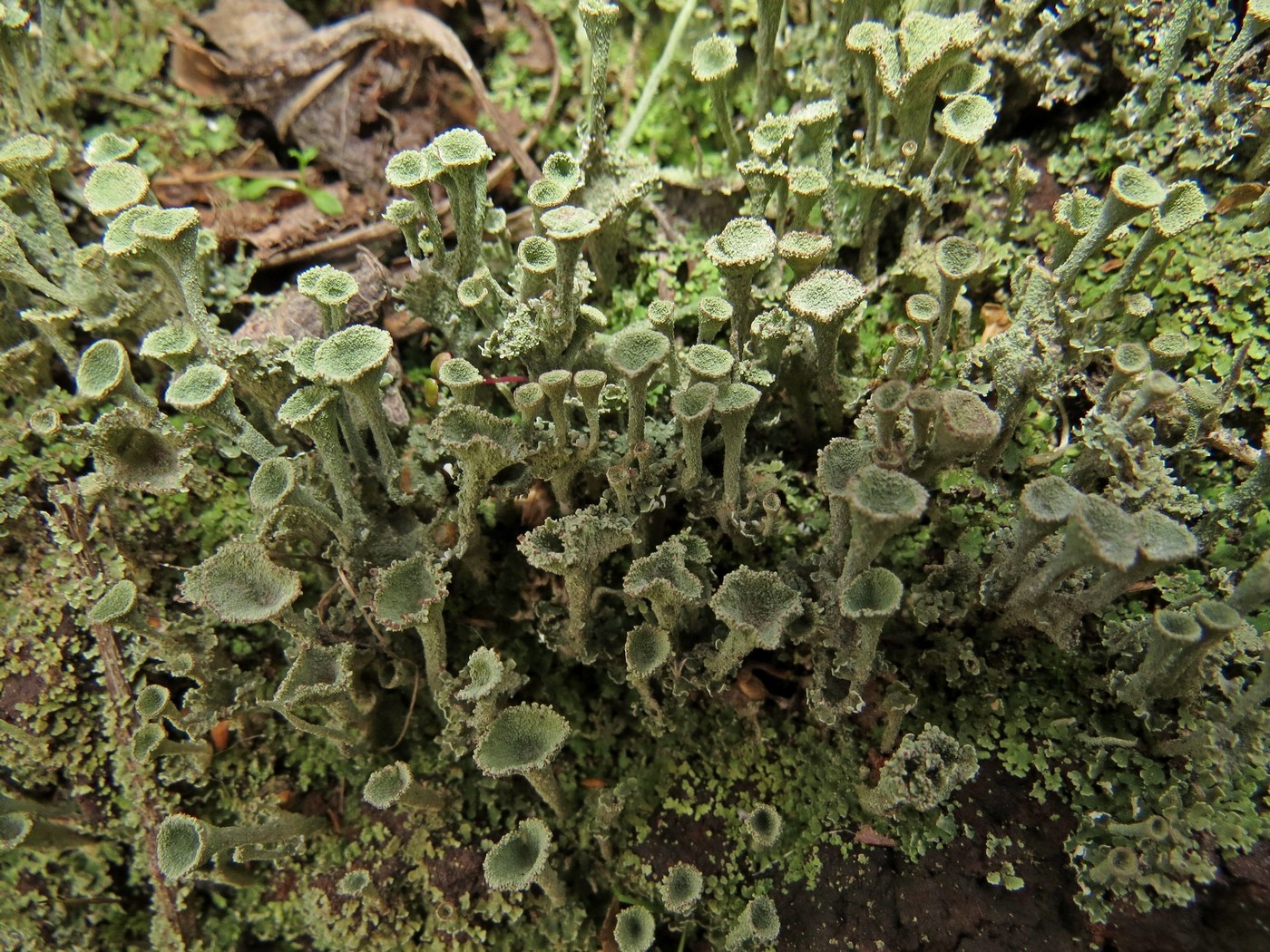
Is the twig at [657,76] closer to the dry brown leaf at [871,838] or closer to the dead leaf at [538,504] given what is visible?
the dead leaf at [538,504]

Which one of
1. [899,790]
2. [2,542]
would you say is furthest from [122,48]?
[899,790]

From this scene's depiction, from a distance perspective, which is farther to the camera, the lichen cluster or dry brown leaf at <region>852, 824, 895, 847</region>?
dry brown leaf at <region>852, 824, 895, 847</region>

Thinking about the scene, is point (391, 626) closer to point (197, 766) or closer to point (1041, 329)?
point (197, 766)

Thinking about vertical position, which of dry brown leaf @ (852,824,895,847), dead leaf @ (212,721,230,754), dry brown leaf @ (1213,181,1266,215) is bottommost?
dead leaf @ (212,721,230,754)

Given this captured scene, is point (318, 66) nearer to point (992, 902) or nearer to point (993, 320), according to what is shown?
point (993, 320)

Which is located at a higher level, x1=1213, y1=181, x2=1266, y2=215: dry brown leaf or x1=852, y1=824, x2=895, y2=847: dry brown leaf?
x1=1213, y1=181, x2=1266, y2=215: dry brown leaf

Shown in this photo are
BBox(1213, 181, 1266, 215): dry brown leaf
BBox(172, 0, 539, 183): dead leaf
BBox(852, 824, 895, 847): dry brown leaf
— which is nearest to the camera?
BBox(852, 824, 895, 847): dry brown leaf

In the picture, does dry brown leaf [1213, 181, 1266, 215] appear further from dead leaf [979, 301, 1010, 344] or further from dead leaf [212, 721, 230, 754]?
dead leaf [212, 721, 230, 754]

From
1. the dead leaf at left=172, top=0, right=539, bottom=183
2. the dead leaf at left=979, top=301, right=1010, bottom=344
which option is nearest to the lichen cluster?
the dead leaf at left=979, top=301, right=1010, bottom=344
